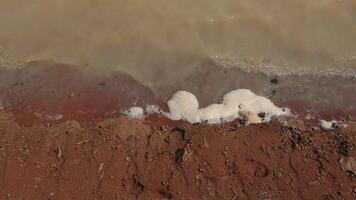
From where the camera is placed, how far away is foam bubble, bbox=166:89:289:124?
6.59m

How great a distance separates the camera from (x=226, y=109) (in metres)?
6.67

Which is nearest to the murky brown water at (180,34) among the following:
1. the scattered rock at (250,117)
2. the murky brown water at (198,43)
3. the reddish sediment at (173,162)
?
the murky brown water at (198,43)

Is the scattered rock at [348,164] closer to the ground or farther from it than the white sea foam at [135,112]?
farther from it

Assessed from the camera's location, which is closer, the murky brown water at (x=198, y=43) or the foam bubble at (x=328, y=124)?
the foam bubble at (x=328, y=124)

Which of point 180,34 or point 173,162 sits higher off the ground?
point 180,34

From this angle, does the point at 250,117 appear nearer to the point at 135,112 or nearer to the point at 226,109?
the point at 226,109

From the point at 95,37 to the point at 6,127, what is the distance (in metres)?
1.88

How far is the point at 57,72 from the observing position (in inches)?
276

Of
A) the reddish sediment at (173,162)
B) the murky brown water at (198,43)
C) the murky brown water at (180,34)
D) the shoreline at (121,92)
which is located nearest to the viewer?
the reddish sediment at (173,162)

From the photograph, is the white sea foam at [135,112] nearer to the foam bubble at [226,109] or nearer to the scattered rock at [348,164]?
the foam bubble at [226,109]

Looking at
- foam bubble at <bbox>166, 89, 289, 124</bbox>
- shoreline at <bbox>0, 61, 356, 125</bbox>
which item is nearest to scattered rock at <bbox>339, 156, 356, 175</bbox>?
shoreline at <bbox>0, 61, 356, 125</bbox>

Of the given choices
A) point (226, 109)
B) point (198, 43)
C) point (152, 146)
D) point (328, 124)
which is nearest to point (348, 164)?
point (328, 124)

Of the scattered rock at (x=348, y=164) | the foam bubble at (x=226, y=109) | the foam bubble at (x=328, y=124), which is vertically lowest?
the foam bubble at (x=226, y=109)

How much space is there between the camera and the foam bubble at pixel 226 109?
21.6 ft
